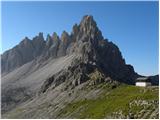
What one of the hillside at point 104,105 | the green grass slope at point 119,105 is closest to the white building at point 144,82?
the green grass slope at point 119,105

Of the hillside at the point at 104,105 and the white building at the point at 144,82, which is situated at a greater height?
the white building at the point at 144,82

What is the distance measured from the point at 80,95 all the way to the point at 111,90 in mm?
15396

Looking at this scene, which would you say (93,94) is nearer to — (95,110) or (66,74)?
(95,110)

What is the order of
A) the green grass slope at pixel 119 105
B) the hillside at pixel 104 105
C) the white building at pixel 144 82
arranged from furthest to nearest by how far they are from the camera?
1. the white building at pixel 144 82
2. the hillside at pixel 104 105
3. the green grass slope at pixel 119 105

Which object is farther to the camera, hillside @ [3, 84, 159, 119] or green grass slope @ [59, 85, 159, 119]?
hillside @ [3, 84, 159, 119]

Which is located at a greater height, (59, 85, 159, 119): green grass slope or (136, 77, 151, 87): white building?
(136, 77, 151, 87): white building

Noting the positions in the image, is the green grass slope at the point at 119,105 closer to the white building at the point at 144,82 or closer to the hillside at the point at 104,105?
the hillside at the point at 104,105

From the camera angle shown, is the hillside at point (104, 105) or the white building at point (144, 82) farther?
the white building at point (144, 82)

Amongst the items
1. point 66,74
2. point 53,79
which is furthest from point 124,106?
point 53,79

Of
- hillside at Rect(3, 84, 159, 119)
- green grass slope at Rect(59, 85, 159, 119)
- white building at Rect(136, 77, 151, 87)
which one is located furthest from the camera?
white building at Rect(136, 77, 151, 87)

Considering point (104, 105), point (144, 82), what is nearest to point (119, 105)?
point (104, 105)

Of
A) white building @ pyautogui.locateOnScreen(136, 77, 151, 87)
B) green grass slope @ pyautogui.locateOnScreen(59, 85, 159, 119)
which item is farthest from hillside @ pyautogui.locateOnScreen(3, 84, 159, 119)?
white building @ pyautogui.locateOnScreen(136, 77, 151, 87)

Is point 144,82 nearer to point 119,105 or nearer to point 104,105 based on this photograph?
point 104,105

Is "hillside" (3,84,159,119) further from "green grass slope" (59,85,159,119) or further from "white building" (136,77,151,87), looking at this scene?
"white building" (136,77,151,87)
